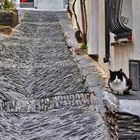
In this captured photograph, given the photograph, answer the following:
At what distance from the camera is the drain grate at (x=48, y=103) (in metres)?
9.73

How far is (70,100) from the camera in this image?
10.2 metres

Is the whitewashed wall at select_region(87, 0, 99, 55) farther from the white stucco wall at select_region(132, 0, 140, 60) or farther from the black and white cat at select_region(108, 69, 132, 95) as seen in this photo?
the black and white cat at select_region(108, 69, 132, 95)

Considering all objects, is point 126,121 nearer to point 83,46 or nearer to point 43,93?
point 43,93

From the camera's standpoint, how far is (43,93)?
11117mm

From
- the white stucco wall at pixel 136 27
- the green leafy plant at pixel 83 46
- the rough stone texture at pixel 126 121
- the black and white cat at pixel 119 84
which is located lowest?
the green leafy plant at pixel 83 46

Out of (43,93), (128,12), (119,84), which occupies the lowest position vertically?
(43,93)

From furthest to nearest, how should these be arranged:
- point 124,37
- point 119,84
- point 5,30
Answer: point 5,30
point 124,37
point 119,84

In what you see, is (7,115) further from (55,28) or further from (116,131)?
(55,28)

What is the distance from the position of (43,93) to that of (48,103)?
1.00 meters

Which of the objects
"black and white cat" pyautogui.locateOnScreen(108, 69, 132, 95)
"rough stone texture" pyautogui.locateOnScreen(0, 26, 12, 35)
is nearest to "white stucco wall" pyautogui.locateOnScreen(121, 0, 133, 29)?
"black and white cat" pyautogui.locateOnScreen(108, 69, 132, 95)

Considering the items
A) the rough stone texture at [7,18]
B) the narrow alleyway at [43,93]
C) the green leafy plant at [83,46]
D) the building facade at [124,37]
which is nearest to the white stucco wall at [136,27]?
the building facade at [124,37]

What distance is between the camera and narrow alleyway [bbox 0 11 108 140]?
319 inches

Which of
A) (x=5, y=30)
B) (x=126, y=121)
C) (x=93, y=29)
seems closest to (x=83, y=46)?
(x=93, y=29)

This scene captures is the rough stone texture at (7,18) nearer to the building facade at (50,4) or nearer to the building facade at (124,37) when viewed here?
the building facade at (124,37)
